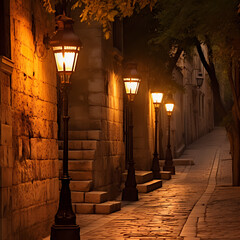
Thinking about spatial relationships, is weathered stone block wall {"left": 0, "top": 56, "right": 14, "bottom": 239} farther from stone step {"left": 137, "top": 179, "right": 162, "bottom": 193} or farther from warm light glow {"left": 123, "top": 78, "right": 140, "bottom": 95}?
stone step {"left": 137, "top": 179, "right": 162, "bottom": 193}

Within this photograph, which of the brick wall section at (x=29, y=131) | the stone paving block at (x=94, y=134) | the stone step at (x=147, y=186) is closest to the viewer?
the brick wall section at (x=29, y=131)

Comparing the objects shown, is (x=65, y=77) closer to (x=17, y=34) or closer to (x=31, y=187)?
(x=17, y=34)

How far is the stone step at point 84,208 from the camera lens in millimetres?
13500

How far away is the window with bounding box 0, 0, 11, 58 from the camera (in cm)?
846

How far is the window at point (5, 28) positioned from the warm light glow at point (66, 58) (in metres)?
0.78

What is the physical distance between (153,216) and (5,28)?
19.4ft

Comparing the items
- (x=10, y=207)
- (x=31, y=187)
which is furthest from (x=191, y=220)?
(x=10, y=207)

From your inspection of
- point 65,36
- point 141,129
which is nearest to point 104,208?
point 65,36

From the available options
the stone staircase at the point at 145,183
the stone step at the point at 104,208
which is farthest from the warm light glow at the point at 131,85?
the stone staircase at the point at 145,183

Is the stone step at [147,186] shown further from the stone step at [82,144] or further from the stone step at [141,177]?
the stone step at [82,144]

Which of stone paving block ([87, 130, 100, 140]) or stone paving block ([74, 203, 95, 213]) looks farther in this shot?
stone paving block ([87, 130, 100, 140])

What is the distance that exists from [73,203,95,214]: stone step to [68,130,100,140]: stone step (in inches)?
102

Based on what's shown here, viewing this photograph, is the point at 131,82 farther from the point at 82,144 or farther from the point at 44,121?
the point at 44,121

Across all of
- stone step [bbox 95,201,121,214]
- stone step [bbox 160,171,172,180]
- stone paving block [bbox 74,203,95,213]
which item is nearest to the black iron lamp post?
stone step [bbox 95,201,121,214]
